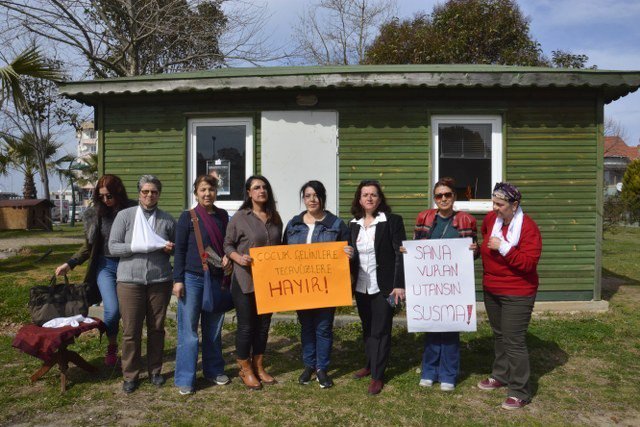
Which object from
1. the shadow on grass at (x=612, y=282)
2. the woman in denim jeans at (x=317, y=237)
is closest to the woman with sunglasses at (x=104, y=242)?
the woman in denim jeans at (x=317, y=237)

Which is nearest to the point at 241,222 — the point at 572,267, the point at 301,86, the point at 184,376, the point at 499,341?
the point at 184,376

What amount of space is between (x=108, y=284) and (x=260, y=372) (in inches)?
64.0

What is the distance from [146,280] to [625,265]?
11.8 m

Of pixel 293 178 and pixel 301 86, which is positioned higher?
pixel 301 86

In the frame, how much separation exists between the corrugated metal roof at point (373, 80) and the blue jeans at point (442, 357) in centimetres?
366

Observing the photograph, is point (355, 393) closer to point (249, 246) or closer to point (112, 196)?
point (249, 246)

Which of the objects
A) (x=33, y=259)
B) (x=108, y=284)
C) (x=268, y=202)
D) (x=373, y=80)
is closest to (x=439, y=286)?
(x=268, y=202)

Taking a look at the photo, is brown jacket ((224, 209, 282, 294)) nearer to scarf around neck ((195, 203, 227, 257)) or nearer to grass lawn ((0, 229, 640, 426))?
scarf around neck ((195, 203, 227, 257))

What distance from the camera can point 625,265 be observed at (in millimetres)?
11883

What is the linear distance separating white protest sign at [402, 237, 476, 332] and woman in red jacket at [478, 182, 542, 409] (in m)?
0.18

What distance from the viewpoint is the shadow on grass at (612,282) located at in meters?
8.19

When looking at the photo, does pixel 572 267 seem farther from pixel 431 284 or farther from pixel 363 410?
pixel 363 410

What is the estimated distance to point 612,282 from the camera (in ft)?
30.6

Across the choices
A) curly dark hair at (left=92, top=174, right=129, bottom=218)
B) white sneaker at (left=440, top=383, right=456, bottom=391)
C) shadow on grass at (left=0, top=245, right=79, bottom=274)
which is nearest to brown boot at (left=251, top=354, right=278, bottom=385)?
white sneaker at (left=440, top=383, right=456, bottom=391)
